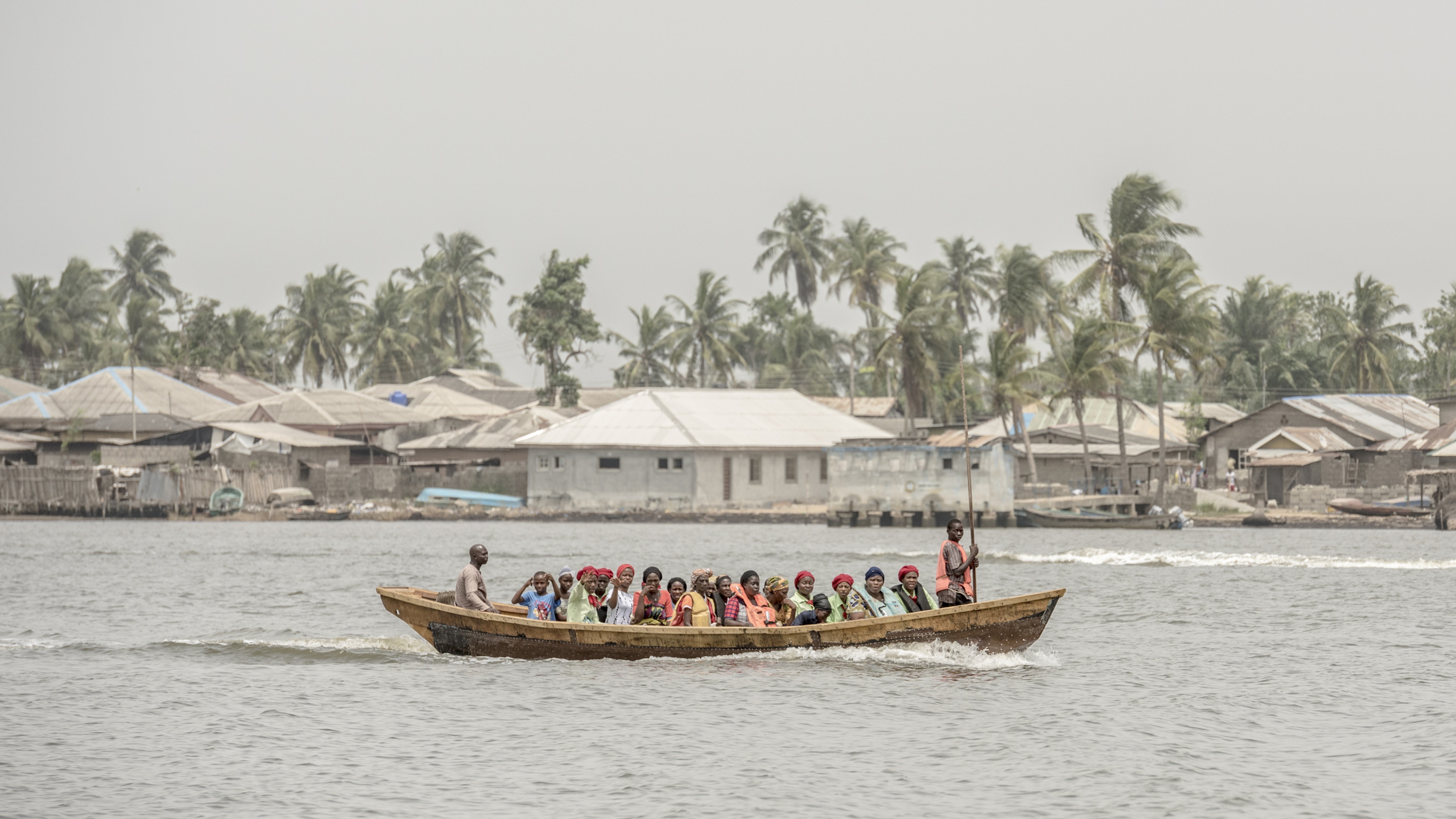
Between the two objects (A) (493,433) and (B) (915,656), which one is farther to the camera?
(A) (493,433)

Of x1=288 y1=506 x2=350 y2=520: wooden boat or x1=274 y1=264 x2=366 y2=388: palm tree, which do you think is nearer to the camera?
x1=288 y1=506 x2=350 y2=520: wooden boat

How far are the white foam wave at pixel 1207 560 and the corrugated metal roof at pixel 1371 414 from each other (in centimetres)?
2076

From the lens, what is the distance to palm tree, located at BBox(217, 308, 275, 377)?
9075 centimetres

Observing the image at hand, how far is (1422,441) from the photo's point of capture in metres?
57.2

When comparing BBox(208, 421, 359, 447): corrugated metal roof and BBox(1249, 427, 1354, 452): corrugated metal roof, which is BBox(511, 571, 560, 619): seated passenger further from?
BBox(1249, 427, 1354, 452): corrugated metal roof

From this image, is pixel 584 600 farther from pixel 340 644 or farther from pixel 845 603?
pixel 340 644

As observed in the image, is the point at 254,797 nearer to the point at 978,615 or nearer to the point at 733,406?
the point at 978,615

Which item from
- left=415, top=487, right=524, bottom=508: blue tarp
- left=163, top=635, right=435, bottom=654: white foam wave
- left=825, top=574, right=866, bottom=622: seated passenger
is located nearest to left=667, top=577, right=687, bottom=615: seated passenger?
left=825, top=574, right=866, bottom=622: seated passenger

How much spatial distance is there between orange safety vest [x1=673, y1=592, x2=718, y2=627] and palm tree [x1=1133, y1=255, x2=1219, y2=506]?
40.6 metres

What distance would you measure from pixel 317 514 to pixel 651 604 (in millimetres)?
44534

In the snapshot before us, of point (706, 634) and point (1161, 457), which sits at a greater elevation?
point (1161, 457)

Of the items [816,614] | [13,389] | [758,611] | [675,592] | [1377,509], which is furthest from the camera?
[13,389]

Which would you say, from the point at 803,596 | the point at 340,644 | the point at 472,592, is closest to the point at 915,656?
the point at 803,596

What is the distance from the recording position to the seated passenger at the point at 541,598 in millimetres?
20266
